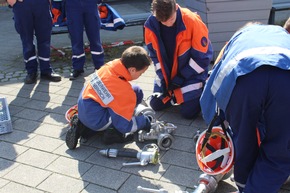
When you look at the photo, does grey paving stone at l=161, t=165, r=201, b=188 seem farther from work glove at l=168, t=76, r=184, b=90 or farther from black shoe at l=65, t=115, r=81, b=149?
work glove at l=168, t=76, r=184, b=90

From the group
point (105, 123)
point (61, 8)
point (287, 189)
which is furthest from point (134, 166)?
point (61, 8)

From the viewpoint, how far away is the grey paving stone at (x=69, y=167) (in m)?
3.13

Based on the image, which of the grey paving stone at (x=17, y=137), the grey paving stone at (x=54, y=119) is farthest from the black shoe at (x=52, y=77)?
the grey paving stone at (x=17, y=137)

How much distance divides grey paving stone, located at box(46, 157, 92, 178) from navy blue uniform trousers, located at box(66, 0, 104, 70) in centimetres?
233

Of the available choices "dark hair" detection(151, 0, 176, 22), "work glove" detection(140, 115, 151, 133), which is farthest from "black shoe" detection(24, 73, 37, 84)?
"dark hair" detection(151, 0, 176, 22)

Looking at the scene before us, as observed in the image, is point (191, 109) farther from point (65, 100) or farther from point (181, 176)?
point (65, 100)

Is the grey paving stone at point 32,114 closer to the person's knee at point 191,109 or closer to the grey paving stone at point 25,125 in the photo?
the grey paving stone at point 25,125

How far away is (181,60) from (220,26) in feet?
5.91

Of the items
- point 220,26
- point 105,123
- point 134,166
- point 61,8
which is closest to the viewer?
point 134,166

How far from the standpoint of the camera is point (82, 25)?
525 cm

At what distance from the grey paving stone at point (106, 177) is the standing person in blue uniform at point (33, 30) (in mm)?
2459

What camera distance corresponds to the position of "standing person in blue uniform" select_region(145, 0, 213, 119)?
3.85 metres

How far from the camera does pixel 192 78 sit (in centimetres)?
402

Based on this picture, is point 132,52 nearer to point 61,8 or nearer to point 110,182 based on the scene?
point 110,182
